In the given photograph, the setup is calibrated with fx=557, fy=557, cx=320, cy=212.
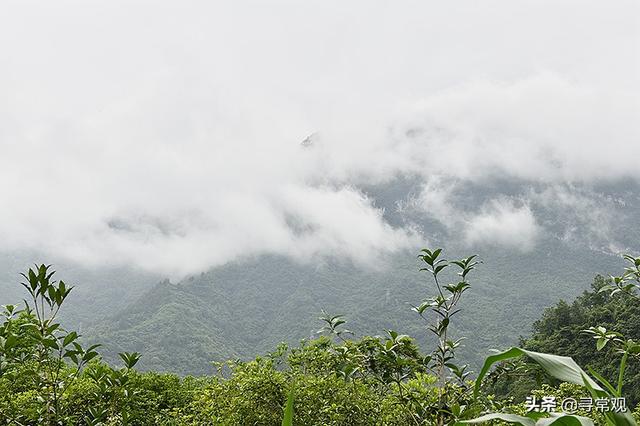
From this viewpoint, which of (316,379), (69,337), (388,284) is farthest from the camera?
(388,284)

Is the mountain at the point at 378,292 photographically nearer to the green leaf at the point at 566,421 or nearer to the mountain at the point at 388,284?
the mountain at the point at 388,284

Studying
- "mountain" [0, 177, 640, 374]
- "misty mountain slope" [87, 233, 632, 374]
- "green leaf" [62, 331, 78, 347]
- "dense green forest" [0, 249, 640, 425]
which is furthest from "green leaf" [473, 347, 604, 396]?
"misty mountain slope" [87, 233, 632, 374]

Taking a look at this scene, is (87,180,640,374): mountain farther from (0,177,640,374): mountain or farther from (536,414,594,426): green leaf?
(536,414,594,426): green leaf

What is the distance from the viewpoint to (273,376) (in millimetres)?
4598

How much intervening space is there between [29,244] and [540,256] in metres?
109

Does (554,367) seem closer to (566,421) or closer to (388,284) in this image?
(566,421)

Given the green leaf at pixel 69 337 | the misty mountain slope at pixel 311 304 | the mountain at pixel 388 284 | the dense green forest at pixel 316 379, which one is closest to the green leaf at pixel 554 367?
the dense green forest at pixel 316 379

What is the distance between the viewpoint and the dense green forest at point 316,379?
210 cm

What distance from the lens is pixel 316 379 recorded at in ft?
14.5

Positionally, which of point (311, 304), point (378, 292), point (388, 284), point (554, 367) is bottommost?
point (554, 367)

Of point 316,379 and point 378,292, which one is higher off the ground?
point 378,292

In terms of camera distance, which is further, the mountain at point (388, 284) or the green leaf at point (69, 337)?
the mountain at point (388, 284)

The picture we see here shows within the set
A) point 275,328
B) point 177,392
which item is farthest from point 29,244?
point 177,392

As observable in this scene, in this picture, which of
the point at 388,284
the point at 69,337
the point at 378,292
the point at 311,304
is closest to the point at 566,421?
the point at 69,337
